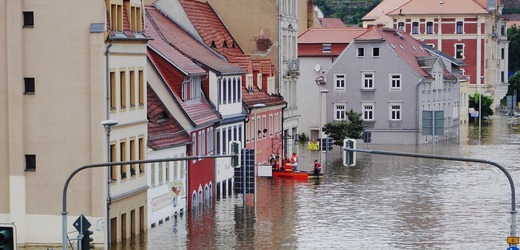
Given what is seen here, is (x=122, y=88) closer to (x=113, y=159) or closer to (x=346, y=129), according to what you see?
(x=113, y=159)

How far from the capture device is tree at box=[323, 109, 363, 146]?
96.5 metres

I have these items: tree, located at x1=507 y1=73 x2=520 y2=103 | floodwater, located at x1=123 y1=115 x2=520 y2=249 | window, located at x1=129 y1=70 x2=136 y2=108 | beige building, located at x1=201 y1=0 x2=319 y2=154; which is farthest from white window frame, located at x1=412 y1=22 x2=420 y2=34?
window, located at x1=129 y1=70 x2=136 y2=108

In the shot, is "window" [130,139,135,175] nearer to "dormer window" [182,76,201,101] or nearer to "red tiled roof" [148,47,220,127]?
"red tiled roof" [148,47,220,127]

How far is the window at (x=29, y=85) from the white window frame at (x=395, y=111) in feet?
200

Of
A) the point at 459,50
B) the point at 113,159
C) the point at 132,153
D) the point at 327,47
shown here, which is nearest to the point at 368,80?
the point at 327,47

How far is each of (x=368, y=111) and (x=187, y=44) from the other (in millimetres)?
37132

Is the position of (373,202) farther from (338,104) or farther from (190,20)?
(338,104)

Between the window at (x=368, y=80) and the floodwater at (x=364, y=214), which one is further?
the window at (x=368, y=80)

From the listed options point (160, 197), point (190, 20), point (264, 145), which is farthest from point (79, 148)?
point (264, 145)

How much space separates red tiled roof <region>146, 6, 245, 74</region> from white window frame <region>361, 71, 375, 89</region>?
106ft

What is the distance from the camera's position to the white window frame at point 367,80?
349 feet

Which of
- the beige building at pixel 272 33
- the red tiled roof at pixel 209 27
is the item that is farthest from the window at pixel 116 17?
the beige building at pixel 272 33

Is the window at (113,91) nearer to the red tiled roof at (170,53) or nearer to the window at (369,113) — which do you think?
the red tiled roof at (170,53)

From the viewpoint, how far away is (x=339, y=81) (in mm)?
107312
